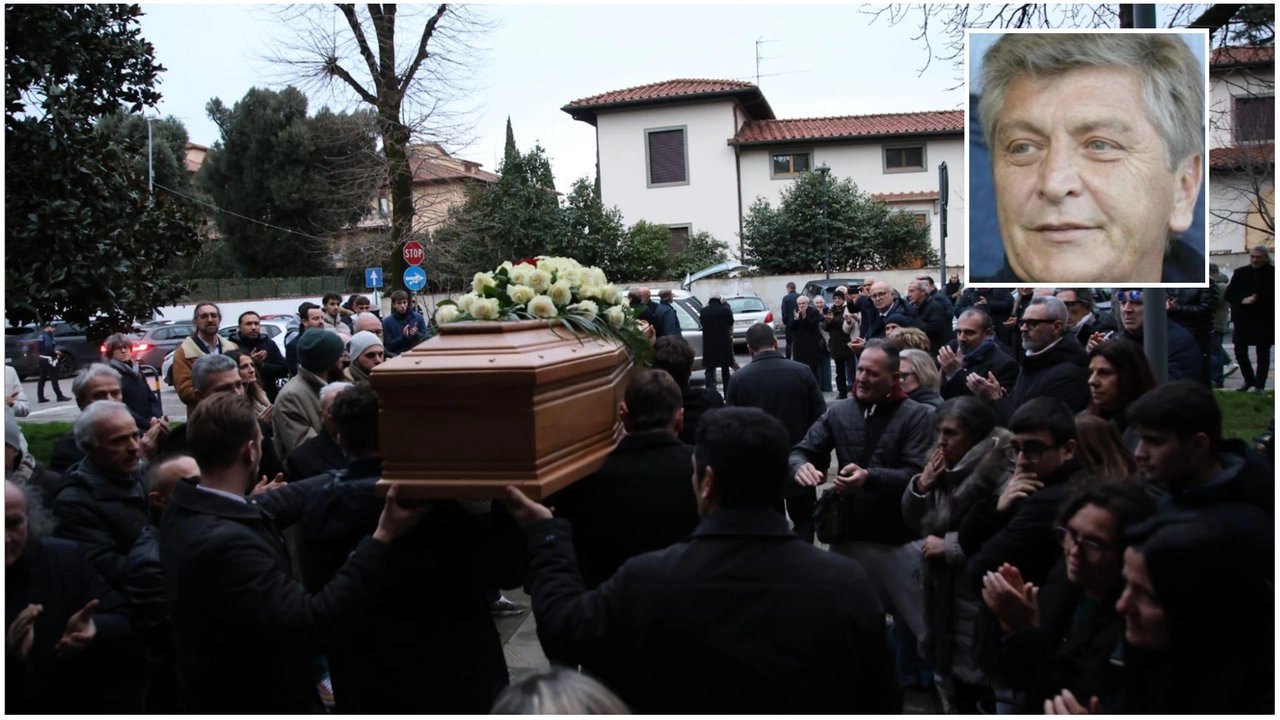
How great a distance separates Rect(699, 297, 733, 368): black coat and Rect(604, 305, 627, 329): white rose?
34.9 feet

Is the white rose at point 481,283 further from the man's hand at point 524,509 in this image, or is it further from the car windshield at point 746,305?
the car windshield at point 746,305

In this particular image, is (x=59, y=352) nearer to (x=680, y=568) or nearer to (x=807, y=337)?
(x=807, y=337)

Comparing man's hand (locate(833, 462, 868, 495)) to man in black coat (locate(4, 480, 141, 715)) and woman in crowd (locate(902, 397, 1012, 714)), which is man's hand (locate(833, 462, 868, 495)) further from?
man in black coat (locate(4, 480, 141, 715))

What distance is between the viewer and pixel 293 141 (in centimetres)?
3794

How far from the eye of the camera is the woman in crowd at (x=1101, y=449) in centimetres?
329

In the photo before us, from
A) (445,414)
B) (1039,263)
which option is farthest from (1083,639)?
(1039,263)

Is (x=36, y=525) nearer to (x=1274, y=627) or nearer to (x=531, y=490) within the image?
(x=531, y=490)

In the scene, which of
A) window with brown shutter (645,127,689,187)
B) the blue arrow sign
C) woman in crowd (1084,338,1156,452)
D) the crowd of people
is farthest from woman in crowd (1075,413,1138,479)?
window with brown shutter (645,127,689,187)

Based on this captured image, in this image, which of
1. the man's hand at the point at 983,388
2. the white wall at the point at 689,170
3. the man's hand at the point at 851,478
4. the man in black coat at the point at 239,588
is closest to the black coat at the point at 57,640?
the man in black coat at the point at 239,588

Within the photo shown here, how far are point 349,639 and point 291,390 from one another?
2760mm

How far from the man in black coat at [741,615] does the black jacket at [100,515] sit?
1.86 m

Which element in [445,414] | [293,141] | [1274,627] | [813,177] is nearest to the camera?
[1274,627]

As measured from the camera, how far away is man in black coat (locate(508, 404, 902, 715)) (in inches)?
84.7

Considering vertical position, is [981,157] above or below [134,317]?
above
